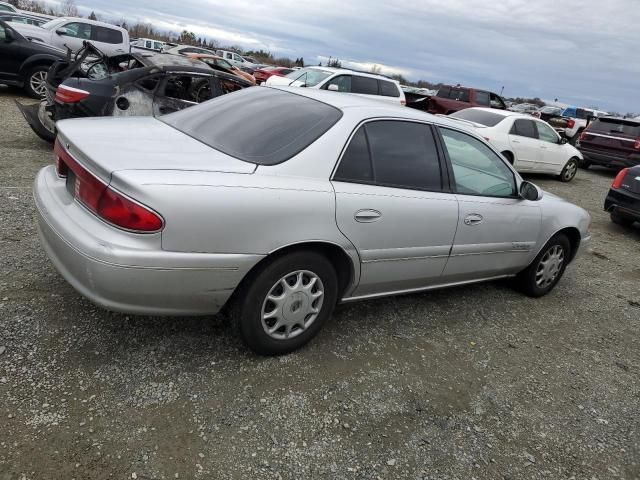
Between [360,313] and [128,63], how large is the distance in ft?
18.6

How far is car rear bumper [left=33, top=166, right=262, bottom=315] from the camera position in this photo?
2316 millimetres

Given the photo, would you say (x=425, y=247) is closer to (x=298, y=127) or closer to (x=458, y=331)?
(x=458, y=331)

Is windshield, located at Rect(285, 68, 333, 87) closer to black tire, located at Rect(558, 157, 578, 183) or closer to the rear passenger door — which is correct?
the rear passenger door

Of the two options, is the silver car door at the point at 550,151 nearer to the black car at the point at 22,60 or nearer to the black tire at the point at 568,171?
the black tire at the point at 568,171

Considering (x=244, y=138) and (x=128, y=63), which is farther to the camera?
(x=128, y=63)

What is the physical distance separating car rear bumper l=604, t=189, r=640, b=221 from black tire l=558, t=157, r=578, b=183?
4.59 m

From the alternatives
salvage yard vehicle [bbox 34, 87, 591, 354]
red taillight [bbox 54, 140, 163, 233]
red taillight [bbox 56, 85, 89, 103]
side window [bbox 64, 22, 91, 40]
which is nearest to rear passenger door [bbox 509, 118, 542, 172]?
salvage yard vehicle [bbox 34, 87, 591, 354]

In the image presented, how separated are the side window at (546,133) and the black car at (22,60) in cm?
1072

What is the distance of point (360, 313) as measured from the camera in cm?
377

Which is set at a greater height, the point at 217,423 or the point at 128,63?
the point at 128,63

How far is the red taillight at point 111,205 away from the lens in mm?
2293

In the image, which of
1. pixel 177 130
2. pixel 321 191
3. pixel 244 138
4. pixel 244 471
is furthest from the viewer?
pixel 177 130

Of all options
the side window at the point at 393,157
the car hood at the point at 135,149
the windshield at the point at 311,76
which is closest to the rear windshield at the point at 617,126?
the windshield at the point at 311,76

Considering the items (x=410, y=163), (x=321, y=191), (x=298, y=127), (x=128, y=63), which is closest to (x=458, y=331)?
(x=410, y=163)
